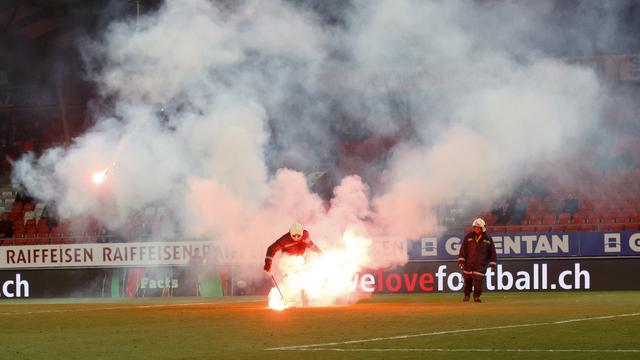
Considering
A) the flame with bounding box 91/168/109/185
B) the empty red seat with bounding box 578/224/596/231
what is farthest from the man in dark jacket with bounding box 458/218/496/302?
the flame with bounding box 91/168/109/185

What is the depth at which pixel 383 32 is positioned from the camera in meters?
31.0

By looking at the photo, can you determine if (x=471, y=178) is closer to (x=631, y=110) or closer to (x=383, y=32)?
(x=383, y=32)

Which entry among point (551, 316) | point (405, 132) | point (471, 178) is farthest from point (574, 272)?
point (551, 316)

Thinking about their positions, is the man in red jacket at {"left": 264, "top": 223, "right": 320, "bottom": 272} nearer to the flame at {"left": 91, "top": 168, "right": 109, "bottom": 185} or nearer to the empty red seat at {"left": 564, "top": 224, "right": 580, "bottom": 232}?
the empty red seat at {"left": 564, "top": 224, "right": 580, "bottom": 232}

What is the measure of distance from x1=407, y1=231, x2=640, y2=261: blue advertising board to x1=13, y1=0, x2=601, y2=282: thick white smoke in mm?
587

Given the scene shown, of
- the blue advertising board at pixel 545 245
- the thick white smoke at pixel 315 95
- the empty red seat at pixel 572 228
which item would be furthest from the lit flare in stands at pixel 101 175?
the empty red seat at pixel 572 228

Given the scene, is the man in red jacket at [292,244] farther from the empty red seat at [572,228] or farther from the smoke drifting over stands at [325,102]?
the empty red seat at [572,228]

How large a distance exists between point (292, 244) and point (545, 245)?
420 inches

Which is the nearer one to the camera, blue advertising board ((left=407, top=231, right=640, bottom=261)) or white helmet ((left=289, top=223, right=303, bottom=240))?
Result: white helmet ((left=289, top=223, right=303, bottom=240))

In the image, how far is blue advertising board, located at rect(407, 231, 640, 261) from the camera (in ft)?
108

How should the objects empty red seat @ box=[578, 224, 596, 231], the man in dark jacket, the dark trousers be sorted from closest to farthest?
the dark trousers
the man in dark jacket
empty red seat @ box=[578, 224, 596, 231]

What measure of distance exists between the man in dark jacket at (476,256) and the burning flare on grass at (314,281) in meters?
2.80

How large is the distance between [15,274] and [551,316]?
2459cm

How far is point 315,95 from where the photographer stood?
37781mm
